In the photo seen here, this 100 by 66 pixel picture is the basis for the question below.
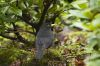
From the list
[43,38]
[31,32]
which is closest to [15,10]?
[43,38]

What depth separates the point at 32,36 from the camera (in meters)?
3.07

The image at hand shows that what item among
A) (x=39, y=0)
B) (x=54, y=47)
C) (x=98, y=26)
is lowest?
(x=54, y=47)

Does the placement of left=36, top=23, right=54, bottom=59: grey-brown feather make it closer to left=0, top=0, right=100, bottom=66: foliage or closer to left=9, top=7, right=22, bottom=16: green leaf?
left=0, top=0, right=100, bottom=66: foliage

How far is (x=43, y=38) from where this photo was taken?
2.69 metres

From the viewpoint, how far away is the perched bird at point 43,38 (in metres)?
2.65

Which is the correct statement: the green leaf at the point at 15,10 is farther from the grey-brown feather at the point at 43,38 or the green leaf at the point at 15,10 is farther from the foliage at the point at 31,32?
the grey-brown feather at the point at 43,38

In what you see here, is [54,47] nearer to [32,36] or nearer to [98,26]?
[32,36]

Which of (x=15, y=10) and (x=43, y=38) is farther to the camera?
(x=43, y=38)

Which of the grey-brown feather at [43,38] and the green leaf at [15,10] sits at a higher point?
the green leaf at [15,10]

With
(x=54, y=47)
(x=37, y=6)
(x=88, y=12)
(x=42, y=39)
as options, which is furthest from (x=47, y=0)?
(x=88, y=12)

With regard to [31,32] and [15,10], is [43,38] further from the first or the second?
[15,10]

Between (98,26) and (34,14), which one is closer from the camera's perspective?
(98,26)

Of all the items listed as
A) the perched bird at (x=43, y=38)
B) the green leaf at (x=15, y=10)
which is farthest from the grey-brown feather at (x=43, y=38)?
the green leaf at (x=15, y=10)

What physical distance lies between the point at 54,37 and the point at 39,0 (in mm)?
501
